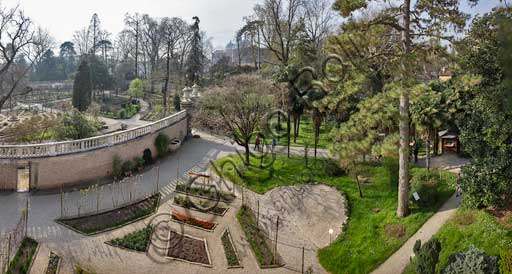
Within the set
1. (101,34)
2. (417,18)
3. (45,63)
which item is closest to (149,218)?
(417,18)

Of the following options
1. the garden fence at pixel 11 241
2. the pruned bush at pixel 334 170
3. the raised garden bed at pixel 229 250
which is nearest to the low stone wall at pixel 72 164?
the garden fence at pixel 11 241

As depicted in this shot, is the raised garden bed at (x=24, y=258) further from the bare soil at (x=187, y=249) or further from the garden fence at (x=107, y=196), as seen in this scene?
the bare soil at (x=187, y=249)

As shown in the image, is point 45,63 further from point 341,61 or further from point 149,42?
point 341,61

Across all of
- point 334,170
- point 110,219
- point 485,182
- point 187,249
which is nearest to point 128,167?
point 110,219

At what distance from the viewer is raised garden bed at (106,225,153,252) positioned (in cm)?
1202

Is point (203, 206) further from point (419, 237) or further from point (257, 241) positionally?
point (419, 237)

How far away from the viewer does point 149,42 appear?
4806cm

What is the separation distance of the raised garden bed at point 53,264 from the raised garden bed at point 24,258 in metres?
0.48

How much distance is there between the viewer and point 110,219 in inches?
544

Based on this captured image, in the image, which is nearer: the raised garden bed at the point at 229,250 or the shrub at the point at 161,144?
the raised garden bed at the point at 229,250

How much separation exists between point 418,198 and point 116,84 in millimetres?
43157

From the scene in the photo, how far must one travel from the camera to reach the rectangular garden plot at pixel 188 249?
38.3ft

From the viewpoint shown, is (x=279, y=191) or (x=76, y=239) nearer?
(x=76, y=239)

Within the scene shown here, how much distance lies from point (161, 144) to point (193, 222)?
31.0 feet
